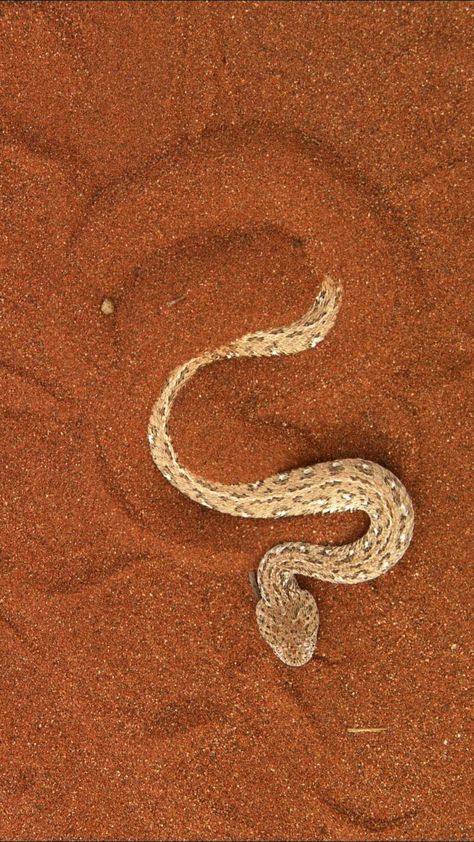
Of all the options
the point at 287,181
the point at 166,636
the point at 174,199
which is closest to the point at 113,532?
the point at 166,636

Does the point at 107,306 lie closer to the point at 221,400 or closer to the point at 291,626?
the point at 221,400

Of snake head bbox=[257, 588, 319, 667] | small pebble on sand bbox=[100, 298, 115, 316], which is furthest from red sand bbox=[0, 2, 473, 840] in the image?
snake head bbox=[257, 588, 319, 667]

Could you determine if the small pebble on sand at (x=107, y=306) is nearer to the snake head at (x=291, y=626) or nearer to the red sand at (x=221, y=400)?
the red sand at (x=221, y=400)

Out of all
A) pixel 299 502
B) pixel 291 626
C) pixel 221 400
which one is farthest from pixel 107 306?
pixel 291 626

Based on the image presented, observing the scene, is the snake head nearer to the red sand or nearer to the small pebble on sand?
the red sand

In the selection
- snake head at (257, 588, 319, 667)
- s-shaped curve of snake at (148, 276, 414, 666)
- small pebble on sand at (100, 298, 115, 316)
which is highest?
small pebble on sand at (100, 298, 115, 316)

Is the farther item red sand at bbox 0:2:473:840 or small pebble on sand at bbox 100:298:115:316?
small pebble on sand at bbox 100:298:115:316

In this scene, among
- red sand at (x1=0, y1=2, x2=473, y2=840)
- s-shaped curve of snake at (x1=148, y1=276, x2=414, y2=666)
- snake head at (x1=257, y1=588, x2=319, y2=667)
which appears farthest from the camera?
snake head at (x1=257, y1=588, x2=319, y2=667)

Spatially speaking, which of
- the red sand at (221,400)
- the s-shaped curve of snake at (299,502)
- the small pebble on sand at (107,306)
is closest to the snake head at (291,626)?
the s-shaped curve of snake at (299,502)

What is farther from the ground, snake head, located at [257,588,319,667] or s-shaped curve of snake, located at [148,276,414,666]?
s-shaped curve of snake, located at [148,276,414,666]
